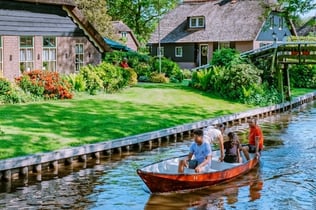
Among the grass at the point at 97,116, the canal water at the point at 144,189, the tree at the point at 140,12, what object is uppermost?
the tree at the point at 140,12

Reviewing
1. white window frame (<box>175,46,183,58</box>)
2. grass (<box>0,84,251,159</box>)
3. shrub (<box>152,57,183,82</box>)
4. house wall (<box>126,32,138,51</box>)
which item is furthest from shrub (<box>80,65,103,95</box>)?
house wall (<box>126,32,138,51</box>)

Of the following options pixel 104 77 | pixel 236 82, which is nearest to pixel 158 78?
pixel 236 82

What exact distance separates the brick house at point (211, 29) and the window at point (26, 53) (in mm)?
28352

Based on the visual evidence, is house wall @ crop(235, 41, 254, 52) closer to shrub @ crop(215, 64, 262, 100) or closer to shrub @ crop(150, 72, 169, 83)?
shrub @ crop(150, 72, 169, 83)

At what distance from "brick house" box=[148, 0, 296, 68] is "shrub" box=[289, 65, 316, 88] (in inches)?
380

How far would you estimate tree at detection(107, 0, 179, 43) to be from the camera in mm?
80688

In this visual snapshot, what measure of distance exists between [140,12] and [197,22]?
2439 cm

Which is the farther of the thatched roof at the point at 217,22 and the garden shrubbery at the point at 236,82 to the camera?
the thatched roof at the point at 217,22

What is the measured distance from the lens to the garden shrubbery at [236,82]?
33000mm

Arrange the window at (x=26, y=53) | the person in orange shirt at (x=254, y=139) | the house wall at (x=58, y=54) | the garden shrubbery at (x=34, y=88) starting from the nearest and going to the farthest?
the person in orange shirt at (x=254, y=139), the garden shrubbery at (x=34, y=88), the house wall at (x=58, y=54), the window at (x=26, y=53)

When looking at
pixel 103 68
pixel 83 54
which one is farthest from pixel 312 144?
pixel 83 54

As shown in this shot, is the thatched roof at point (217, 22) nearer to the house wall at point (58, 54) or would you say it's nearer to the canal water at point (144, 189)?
the house wall at point (58, 54)

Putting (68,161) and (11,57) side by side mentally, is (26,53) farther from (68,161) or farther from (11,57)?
(68,161)

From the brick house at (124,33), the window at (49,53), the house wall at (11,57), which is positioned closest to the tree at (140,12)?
the brick house at (124,33)
